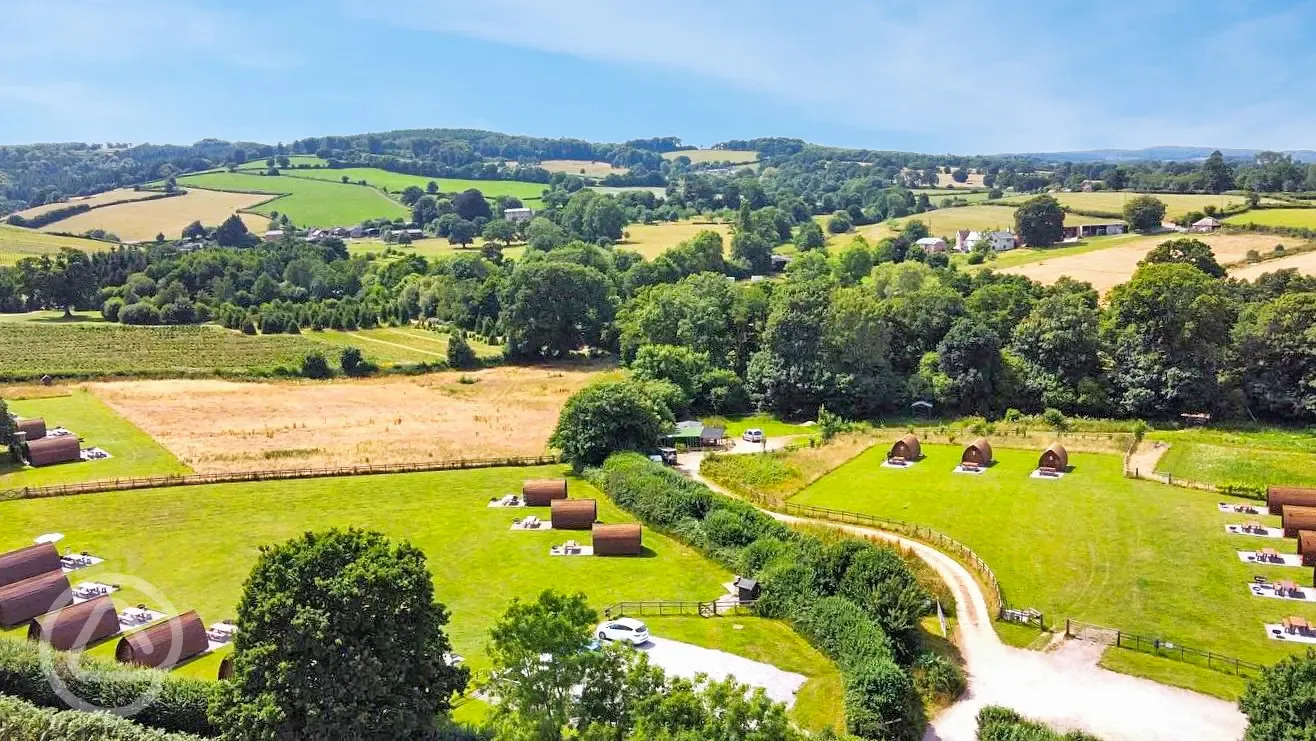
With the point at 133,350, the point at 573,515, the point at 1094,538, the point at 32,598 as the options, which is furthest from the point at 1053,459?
the point at 133,350

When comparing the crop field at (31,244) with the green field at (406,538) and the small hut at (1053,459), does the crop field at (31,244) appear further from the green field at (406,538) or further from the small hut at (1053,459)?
the small hut at (1053,459)

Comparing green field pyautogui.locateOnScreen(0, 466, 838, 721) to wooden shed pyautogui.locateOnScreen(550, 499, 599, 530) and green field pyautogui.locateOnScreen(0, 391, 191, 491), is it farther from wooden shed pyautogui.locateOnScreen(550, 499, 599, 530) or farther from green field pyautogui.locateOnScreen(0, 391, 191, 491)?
green field pyautogui.locateOnScreen(0, 391, 191, 491)

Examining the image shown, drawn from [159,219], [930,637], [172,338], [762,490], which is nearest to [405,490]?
[762,490]

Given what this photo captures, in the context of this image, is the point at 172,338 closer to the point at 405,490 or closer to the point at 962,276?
the point at 405,490

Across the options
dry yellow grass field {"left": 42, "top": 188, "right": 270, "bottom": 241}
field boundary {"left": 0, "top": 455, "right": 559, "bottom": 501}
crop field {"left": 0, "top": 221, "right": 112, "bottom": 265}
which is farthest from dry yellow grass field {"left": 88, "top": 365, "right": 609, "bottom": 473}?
dry yellow grass field {"left": 42, "top": 188, "right": 270, "bottom": 241}

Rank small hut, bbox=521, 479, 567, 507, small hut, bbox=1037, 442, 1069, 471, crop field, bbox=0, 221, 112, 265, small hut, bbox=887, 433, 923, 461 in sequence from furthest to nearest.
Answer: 1. crop field, bbox=0, 221, 112, 265
2. small hut, bbox=887, 433, 923, 461
3. small hut, bbox=1037, 442, 1069, 471
4. small hut, bbox=521, 479, 567, 507

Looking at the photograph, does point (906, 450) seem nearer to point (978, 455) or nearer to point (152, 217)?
point (978, 455)
